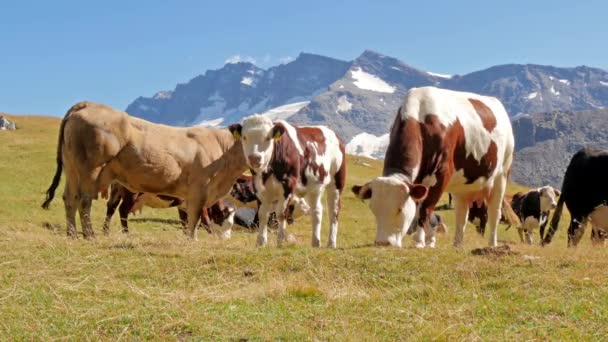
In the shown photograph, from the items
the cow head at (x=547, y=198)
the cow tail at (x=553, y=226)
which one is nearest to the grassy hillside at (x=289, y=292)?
the cow tail at (x=553, y=226)

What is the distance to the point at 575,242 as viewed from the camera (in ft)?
54.4

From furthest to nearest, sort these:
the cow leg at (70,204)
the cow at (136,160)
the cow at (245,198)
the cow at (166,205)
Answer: the cow at (245,198), the cow at (166,205), the cow leg at (70,204), the cow at (136,160)

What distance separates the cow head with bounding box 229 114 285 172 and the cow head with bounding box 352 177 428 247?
2.82 m

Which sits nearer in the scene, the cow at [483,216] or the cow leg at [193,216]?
the cow leg at [193,216]

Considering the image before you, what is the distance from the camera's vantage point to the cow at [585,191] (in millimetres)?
16188

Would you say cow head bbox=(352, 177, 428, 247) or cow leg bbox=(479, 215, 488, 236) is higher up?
cow head bbox=(352, 177, 428, 247)

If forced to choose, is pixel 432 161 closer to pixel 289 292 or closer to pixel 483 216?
pixel 289 292

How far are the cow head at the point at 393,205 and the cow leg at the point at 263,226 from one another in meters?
2.88

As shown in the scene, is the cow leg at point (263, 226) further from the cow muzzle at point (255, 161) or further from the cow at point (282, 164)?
the cow muzzle at point (255, 161)

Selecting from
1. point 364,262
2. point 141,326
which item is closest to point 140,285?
point 141,326

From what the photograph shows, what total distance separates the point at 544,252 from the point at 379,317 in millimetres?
5672

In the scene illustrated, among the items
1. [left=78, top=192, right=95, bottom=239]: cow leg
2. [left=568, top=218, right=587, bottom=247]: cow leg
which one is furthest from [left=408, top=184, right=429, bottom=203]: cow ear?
[left=568, top=218, right=587, bottom=247]: cow leg

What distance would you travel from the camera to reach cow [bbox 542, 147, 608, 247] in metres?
16.2

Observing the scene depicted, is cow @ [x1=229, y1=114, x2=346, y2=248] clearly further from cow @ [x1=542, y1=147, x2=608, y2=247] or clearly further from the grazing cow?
the grazing cow
